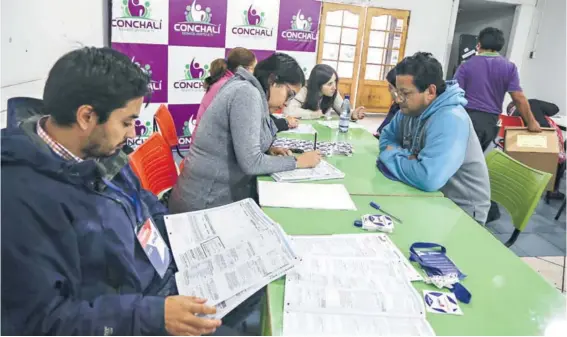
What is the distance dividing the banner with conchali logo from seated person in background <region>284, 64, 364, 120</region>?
4.65ft

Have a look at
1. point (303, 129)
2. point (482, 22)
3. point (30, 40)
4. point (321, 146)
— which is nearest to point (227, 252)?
point (321, 146)

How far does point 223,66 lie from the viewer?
313cm

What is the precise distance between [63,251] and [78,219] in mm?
74

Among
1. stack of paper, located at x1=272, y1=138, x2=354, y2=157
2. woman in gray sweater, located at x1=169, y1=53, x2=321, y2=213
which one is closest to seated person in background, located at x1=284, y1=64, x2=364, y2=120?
stack of paper, located at x1=272, y1=138, x2=354, y2=157

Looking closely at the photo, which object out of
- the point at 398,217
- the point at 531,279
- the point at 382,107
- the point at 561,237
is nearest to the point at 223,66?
the point at 398,217

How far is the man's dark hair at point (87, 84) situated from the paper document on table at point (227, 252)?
1.45 feet

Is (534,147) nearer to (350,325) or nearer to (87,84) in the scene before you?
(350,325)

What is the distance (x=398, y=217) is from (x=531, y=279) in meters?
0.43

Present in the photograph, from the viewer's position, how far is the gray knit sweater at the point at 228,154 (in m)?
1.58

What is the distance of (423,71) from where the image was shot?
1.73m

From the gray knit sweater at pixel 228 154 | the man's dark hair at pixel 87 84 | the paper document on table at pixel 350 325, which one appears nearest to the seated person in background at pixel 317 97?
the gray knit sweater at pixel 228 154

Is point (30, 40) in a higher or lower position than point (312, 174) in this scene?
higher

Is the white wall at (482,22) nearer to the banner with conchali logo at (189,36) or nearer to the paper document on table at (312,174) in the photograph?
the banner with conchali logo at (189,36)

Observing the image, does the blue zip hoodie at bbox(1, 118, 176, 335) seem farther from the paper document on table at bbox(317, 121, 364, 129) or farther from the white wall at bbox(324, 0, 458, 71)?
the white wall at bbox(324, 0, 458, 71)
